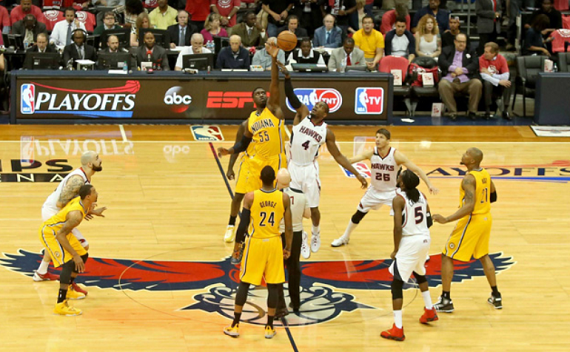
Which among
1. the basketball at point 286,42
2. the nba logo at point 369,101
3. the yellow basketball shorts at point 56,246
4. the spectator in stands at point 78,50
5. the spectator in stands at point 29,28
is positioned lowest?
the nba logo at point 369,101

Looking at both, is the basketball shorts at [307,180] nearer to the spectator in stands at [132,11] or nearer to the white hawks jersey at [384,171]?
the white hawks jersey at [384,171]

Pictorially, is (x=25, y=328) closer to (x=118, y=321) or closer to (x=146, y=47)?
(x=118, y=321)

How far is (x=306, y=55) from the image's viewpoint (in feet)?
67.3

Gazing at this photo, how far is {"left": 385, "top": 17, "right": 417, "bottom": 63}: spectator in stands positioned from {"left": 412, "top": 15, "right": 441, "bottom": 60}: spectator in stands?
18 cm

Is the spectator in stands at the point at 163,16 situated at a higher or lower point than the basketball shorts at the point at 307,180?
higher

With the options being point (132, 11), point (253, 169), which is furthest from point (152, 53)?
point (253, 169)

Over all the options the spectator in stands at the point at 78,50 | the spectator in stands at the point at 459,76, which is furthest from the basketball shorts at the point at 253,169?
the spectator in stands at the point at 459,76

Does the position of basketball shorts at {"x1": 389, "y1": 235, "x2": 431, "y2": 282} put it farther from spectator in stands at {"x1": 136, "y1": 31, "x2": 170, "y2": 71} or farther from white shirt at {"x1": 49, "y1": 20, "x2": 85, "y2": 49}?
white shirt at {"x1": 49, "y1": 20, "x2": 85, "y2": 49}

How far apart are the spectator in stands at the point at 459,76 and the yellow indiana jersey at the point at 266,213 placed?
471 inches

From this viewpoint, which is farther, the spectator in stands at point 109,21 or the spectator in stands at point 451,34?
the spectator in stands at point 451,34

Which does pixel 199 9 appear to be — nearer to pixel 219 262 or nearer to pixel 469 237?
pixel 219 262

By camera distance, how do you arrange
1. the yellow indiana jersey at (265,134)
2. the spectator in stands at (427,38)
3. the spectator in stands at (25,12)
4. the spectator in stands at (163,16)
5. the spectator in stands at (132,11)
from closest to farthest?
1. the yellow indiana jersey at (265,134)
2. the spectator in stands at (427,38)
3. the spectator in stands at (25,12)
4. the spectator in stands at (132,11)
5. the spectator in stands at (163,16)

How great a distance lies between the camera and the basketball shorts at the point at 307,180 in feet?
38.6

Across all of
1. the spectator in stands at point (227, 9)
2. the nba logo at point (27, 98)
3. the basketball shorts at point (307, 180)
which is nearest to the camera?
the basketball shorts at point (307, 180)
